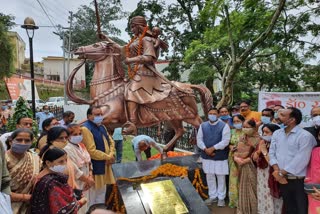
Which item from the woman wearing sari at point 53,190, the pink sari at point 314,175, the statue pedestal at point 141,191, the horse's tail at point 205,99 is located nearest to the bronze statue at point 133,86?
the horse's tail at point 205,99

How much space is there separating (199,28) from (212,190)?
441 inches

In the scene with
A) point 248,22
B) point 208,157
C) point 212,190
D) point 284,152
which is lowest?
point 212,190

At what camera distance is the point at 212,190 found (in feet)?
16.0

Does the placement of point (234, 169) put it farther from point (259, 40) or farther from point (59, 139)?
point (259, 40)

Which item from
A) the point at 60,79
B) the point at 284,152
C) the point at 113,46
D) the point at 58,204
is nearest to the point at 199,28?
the point at 113,46

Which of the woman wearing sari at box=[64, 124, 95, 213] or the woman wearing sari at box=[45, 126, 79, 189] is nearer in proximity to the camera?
the woman wearing sari at box=[45, 126, 79, 189]

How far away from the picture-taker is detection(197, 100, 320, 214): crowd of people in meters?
3.46

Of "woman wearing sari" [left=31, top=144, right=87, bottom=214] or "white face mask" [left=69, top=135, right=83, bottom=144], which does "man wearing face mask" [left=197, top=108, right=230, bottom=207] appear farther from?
"woman wearing sari" [left=31, top=144, right=87, bottom=214]

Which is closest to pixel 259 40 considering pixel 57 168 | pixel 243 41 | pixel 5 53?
pixel 243 41

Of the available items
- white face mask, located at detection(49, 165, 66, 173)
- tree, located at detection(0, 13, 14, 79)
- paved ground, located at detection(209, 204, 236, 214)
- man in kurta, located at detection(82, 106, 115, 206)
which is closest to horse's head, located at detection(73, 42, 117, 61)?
man in kurta, located at detection(82, 106, 115, 206)

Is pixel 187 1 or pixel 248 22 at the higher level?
pixel 187 1

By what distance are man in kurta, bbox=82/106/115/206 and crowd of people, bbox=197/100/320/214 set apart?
5.17 feet

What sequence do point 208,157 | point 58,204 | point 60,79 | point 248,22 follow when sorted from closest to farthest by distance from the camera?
point 58,204 < point 208,157 < point 248,22 < point 60,79

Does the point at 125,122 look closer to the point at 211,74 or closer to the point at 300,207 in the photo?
the point at 300,207
